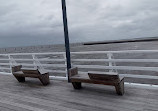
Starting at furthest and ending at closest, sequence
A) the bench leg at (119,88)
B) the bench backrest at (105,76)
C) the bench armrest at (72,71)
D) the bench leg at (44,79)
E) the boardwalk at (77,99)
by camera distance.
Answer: the bench leg at (44,79) < the bench armrest at (72,71) < the bench leg at (119,88) < the bench backrest at (105,76) < the boardwalk at (77,99)

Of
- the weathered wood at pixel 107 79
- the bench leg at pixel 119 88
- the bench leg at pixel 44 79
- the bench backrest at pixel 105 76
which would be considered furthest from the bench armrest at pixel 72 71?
the bench leg at pixel 119 88

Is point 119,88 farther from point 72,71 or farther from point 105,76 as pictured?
point 72,71

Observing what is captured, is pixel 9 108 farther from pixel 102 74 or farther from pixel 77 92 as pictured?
pixel 102 74

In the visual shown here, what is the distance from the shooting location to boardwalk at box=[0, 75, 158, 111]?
3791 millimetres

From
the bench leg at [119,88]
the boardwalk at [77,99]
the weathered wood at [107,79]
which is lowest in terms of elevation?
the boardwalk at [77,99]

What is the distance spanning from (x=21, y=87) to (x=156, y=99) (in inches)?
160

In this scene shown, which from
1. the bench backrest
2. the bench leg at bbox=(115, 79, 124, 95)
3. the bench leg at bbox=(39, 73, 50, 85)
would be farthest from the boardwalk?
the bench backrest

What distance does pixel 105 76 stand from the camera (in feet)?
14.1

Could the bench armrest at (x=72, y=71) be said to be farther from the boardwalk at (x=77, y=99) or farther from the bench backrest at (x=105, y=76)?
the bench backrest at (x=105, y=76)

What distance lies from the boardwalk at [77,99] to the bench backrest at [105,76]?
43 centimetres

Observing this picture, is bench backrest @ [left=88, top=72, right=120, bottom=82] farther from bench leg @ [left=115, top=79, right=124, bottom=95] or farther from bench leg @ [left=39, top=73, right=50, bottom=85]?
bench leg @ [left=39, top=73, right=50, bottom=85]

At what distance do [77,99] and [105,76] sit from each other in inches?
34.3

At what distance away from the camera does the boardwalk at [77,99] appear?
3791 mm

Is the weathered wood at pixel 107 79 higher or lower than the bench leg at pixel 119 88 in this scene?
higher
